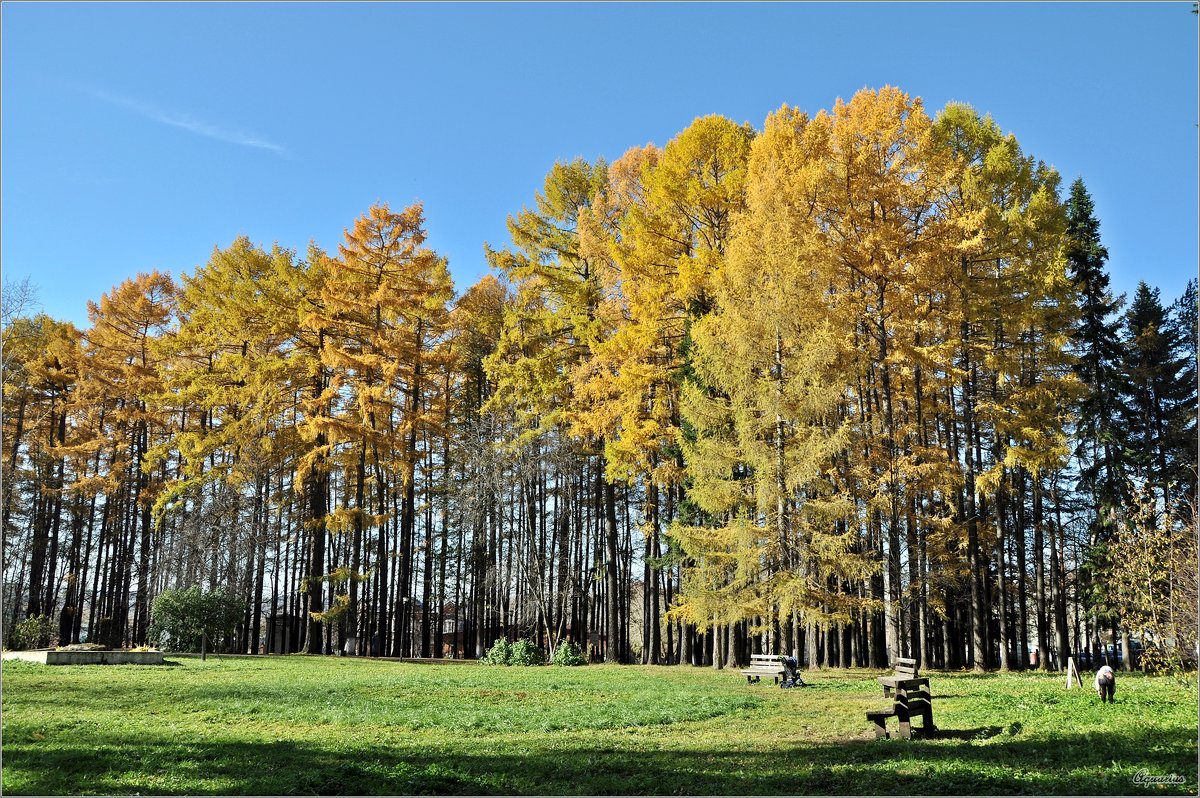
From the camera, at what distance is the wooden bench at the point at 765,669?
52.0 ft

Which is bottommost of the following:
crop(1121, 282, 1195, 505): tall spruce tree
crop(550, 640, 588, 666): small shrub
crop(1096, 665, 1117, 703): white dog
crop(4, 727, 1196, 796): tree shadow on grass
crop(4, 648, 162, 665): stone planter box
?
crop(550, 640, 588, 666): small shrub

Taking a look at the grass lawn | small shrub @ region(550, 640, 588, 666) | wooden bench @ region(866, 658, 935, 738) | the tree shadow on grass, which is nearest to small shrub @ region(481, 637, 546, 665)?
small shrub @ region(550, 640, 588, 666)

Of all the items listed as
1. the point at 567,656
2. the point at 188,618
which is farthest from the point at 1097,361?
the point at 188,618

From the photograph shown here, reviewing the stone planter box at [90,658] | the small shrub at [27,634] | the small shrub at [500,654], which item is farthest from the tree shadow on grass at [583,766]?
the small shrub at [27,634]

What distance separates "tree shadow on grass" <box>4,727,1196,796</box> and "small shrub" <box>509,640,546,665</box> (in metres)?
14.5

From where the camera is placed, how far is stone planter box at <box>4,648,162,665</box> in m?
17.9

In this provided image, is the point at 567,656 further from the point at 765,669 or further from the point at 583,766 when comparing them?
the point at 583,766

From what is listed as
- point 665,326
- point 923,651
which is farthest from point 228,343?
point 923,651

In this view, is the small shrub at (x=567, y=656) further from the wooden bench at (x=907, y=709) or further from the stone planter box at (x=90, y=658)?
the wooden bench at (x=907, y=709)

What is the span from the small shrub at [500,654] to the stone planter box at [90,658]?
857cm

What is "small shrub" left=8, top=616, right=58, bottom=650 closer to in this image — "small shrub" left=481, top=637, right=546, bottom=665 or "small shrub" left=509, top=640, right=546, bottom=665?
"small shrub" left=481, top=637, right=546, bottom=665

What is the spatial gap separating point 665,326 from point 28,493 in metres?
27.3

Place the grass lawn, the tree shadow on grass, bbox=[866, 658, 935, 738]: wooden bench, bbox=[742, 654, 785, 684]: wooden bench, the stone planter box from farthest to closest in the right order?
the stone planter box, bbox=[742, 654, 785, 684]: wooden bench, bbox=[866, 658, 935, 738]: wooden bench, the grass lawn, the tree shadow on grass

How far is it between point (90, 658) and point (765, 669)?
1482 cm
